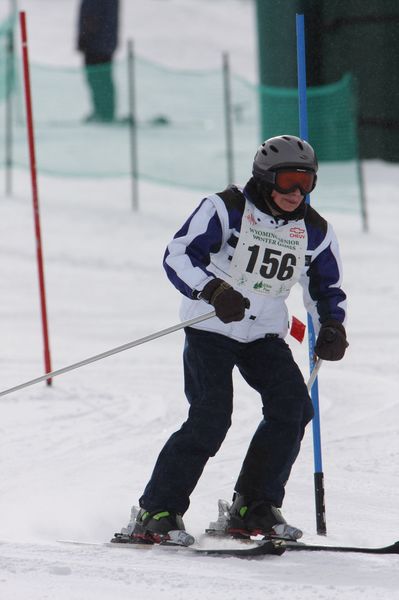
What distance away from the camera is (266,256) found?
4711mm

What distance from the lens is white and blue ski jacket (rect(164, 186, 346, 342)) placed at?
463 cm

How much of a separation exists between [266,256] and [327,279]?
1.03 feet

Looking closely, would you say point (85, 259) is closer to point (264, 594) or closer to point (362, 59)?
point (362, 59)

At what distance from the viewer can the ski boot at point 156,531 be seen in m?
4.64

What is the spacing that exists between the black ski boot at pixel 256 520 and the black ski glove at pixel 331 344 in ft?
2.02

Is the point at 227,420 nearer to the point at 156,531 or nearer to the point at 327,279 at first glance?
the point at 156,531

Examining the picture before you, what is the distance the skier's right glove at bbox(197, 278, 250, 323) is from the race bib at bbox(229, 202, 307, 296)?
0.73ft

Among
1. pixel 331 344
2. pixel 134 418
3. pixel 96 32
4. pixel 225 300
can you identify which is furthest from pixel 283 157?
pixel 96 32

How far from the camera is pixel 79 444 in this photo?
679 cm

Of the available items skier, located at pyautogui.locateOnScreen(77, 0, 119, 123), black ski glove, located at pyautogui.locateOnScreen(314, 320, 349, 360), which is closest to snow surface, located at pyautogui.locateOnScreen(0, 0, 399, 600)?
black ski glove, located at pyautogui.locateOnScreen(314, 320, 349, 360)

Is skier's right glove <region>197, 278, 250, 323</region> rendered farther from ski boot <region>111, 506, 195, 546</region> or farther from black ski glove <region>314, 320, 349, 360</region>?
ski boot <region>111, 506, 195, 546</region>

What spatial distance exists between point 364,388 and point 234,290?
143 inches

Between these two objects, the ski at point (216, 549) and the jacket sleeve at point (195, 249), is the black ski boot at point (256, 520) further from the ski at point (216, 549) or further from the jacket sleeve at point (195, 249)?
the jacket sleeve at point (195, 249)

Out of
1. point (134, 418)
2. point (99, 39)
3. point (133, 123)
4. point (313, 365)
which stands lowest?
point (134, 418)
